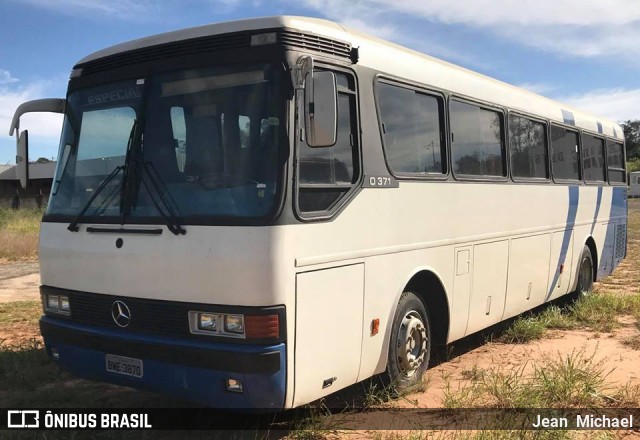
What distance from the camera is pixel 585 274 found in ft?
34.3

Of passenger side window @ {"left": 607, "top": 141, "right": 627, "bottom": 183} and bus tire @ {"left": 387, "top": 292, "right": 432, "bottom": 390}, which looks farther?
passenger side window @ {"left": 607, "top": 141, "right": 627, "bottom": 183}

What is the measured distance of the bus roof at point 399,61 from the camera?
4555 mm

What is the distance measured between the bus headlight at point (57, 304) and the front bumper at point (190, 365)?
0.66 ft

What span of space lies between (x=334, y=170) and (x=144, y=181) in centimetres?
142

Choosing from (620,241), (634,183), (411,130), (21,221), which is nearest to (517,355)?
(411,130)

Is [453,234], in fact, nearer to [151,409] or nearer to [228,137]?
[228,137]

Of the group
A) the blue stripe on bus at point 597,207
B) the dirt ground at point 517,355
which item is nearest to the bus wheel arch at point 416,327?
the dirt ground at point 517,355

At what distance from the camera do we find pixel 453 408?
5.28 meters

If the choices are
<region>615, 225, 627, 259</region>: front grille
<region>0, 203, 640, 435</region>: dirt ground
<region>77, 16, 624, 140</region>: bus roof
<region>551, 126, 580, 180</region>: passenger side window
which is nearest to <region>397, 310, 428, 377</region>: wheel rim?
<region>0, 203, 640, 435</region>: dirt ground

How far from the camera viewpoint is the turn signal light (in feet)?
13.3

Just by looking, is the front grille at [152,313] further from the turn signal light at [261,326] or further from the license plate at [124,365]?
the license plate at [124,365]

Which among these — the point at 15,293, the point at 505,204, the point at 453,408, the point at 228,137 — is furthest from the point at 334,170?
the point at 15,293

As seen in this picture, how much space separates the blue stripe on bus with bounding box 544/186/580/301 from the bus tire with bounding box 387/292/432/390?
373cm

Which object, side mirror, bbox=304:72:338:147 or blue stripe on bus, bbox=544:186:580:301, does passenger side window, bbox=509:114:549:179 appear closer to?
blue stripe on bus, bbox=544:186:580:301
